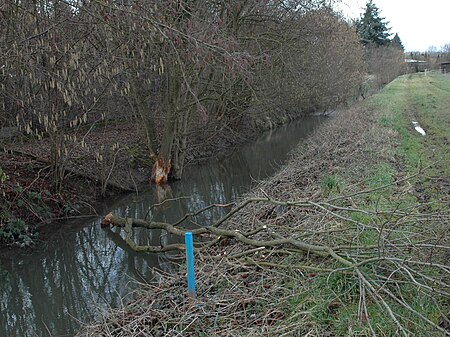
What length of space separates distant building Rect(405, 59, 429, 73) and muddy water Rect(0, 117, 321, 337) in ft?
198

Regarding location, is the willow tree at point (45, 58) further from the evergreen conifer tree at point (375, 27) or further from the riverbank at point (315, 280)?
the evergreen conifer tree at point (375, 27)

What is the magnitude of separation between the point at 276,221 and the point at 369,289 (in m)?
2.90

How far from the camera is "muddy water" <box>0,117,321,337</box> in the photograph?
684 centimetres

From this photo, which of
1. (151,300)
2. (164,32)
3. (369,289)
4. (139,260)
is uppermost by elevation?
(164,32)

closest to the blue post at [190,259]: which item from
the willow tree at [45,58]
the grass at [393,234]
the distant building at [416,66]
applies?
the grass at [393,234]

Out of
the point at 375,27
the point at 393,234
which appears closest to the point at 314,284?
the point at 393,234

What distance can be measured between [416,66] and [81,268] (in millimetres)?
68347

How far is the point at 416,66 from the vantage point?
67.3 m

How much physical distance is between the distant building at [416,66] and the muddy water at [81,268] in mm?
60499

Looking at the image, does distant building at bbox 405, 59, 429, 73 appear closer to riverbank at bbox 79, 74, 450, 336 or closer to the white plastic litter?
the white plastic litter

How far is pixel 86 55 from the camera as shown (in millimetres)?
9578

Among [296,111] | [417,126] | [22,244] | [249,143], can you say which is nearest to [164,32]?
[22,244]

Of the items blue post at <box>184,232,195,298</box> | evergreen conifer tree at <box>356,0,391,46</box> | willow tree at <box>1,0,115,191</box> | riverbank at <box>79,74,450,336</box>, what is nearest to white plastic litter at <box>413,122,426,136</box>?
riverbank at <box>79,74,450,336</box>

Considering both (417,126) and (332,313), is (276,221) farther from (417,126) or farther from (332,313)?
(417,126)
